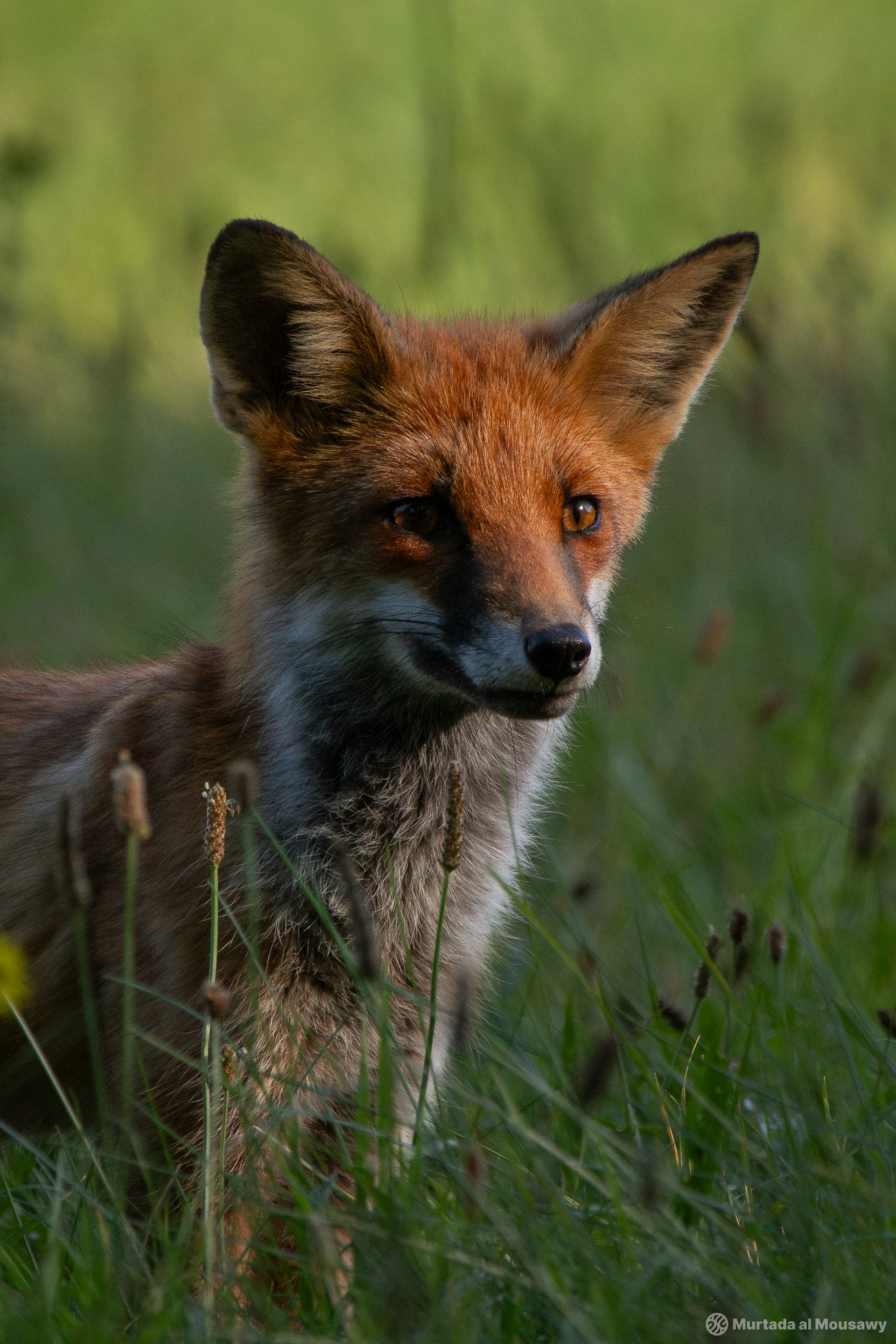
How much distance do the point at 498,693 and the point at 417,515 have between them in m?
0.53

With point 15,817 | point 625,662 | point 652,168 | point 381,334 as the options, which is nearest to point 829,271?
point 652,168

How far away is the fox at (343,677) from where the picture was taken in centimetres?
285

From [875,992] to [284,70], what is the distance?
11.5 metres

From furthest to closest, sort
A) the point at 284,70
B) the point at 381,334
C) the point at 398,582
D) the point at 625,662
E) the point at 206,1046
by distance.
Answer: the point at 284,70 < the point at 625,662 < the point at 381,334 < the point at 398,582 < the point at 206,1046

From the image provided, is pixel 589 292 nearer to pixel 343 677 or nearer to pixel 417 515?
pixel 417 515

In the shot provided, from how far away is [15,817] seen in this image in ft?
11.0

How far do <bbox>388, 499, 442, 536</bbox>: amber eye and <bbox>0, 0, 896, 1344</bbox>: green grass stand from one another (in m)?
0.98

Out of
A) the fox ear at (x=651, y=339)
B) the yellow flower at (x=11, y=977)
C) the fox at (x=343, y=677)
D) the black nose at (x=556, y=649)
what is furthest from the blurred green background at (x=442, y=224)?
the black nose at (x=556, y=649)

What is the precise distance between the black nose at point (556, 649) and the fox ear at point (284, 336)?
38.5 inches

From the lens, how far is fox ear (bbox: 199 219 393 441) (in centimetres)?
303

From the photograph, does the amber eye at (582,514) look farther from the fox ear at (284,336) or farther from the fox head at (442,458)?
the fox ear at (284,336)

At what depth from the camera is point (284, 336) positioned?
127 inches

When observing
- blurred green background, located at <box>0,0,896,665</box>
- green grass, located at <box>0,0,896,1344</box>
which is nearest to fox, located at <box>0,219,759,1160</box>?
green grass, located at <box>0,0,896,1344</box>

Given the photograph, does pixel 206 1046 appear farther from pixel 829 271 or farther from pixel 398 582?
pixel 829 271
